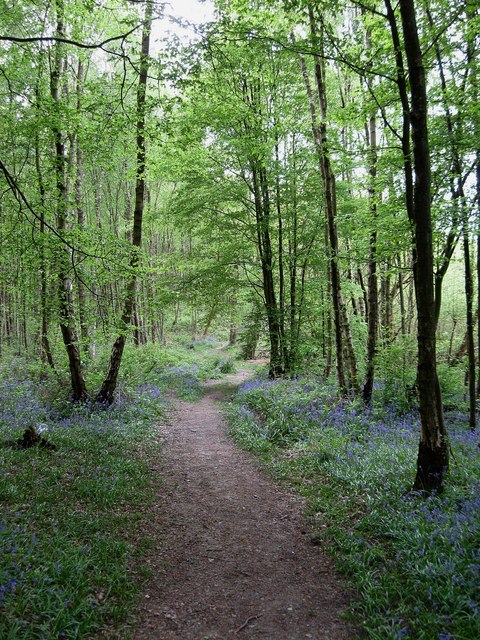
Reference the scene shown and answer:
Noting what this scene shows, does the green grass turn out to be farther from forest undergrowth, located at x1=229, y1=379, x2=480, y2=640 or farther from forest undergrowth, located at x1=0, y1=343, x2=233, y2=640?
forest undergrowth, located at x1=229, y1=379, x2=480, y2=640

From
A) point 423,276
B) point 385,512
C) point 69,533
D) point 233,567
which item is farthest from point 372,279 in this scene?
point 69,533

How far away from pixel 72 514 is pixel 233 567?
2.29m

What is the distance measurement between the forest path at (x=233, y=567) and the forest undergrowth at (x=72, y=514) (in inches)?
14.1

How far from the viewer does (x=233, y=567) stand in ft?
15.4

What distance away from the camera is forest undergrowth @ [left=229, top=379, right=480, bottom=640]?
3.56 meters

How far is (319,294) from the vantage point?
16.6m

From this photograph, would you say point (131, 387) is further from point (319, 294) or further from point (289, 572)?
point (289, 572)

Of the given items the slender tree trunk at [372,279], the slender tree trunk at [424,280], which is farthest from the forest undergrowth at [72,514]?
the slender tree trunk at [372,279]

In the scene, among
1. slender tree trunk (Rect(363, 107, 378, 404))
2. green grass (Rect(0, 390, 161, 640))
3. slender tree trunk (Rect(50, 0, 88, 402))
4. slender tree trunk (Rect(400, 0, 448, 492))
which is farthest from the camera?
slender tree trunk (Rect(363, 107, 378, 404))

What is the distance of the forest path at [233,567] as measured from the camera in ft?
12.2

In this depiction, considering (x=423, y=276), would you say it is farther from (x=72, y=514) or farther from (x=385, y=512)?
(x=72, y=514)

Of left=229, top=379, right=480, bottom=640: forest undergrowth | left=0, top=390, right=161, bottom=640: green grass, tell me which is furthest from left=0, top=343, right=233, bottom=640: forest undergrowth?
left=229, top=379, right=480, bottom=640: forest undergrowth

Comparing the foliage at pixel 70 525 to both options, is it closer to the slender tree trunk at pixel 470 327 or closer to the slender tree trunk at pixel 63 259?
the slender tree trunk at pixel 63 259

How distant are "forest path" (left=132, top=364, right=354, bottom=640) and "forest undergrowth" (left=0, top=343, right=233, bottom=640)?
36cm
